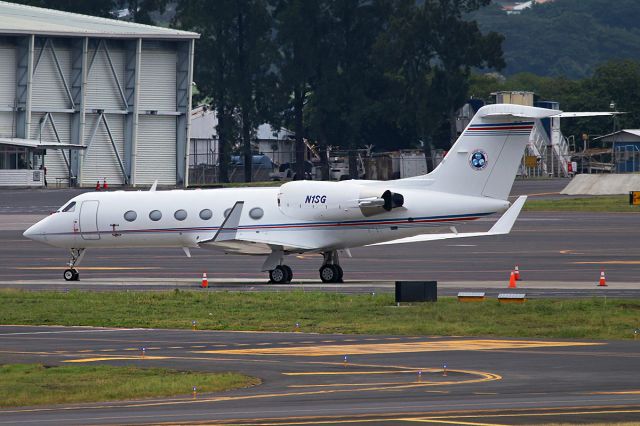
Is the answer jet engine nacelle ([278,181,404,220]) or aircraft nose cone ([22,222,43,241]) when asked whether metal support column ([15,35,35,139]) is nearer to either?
aircraft nose cone ([22,222,43,241])

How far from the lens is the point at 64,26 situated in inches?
4471

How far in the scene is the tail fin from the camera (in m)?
42.9

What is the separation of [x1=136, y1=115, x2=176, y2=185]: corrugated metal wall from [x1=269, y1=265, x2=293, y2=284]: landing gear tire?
235ft

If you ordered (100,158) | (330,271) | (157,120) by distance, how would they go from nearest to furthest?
(330,271)
(100,158)
(157,120)

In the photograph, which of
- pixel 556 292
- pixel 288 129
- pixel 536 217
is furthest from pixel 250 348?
pixel 288 129

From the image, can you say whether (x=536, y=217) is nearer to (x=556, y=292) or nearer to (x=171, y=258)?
(x=171, y=258)

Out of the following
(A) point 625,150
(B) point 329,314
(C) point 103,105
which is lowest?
(B) point 329,314

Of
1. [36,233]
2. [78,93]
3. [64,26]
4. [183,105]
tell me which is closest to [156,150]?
[183,105]

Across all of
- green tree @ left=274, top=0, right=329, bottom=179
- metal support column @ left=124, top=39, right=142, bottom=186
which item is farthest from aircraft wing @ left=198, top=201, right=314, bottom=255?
green tree @ left=274, top=0, right=329, bottom=179

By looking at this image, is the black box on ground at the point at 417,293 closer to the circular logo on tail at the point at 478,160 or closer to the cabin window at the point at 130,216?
the circular logo on tail at the point at 478,160

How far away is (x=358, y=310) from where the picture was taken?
34875 millimetres

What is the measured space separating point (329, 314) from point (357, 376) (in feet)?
35.2

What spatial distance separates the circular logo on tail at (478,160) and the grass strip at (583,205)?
40800 millimetres

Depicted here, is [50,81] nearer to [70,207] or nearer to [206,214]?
[70,207]
